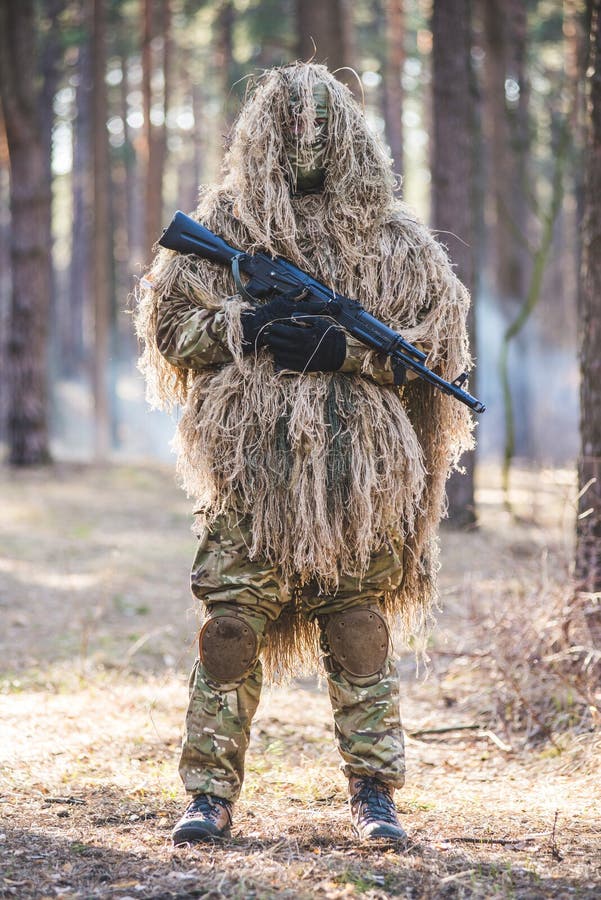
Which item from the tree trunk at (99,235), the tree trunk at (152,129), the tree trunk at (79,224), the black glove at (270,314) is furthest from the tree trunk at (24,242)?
the tree trunk at (79,224)

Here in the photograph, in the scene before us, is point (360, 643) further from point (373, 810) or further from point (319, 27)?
point (319, 27)

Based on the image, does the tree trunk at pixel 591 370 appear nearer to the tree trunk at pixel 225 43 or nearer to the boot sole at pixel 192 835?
the boot sole at pixel 192 835

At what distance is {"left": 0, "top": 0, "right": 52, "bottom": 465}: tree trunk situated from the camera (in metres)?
12.4

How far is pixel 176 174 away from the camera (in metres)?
38.8

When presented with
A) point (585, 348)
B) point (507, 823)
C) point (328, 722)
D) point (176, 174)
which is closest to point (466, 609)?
point (328, 722)

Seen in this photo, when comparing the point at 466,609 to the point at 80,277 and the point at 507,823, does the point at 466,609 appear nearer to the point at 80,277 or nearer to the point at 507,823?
the point at 507,823

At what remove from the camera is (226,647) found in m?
3.04

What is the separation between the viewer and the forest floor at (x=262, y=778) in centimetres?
271

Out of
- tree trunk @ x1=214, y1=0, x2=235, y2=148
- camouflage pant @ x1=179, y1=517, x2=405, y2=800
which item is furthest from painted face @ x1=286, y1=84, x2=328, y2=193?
tree trunk @ x1=214, y1=0, x2=235, y2=148

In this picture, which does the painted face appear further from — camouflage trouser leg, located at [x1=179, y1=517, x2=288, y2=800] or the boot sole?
the boot sole

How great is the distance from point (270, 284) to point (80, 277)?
28.8 meters

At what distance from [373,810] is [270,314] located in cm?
164

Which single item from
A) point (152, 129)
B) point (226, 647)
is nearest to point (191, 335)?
point (226, 647)

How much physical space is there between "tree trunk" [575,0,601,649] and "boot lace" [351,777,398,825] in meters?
1.68
